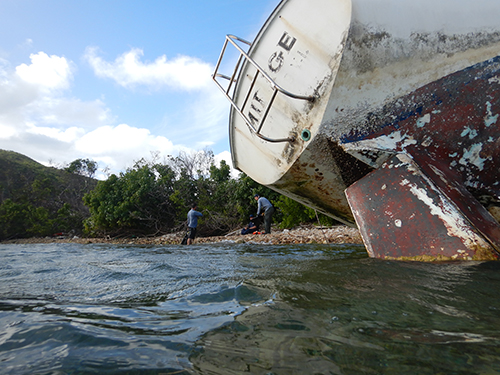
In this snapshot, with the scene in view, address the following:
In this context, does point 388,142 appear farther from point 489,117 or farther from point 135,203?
point 135,203

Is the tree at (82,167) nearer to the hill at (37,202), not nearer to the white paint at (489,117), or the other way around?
the hill at (37,202)

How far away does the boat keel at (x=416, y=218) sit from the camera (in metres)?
2.24

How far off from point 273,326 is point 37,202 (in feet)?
124

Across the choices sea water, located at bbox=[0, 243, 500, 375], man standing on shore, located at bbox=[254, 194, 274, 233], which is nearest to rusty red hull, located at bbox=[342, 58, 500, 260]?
sea water, located at bbox=[0, 243, 500, 375]

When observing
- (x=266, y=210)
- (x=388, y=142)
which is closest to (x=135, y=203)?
(x=266, y=210)

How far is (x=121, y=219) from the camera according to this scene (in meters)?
18.2

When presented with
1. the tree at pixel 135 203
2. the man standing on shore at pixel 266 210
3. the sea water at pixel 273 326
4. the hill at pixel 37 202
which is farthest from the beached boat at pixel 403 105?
the hill at pixel 37 202

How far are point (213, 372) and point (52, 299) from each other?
160 centimetres

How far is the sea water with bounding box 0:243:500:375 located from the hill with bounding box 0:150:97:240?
2636cm

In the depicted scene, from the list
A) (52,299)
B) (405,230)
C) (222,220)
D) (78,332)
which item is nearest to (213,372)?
(78,332)

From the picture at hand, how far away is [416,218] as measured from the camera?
240 centimetres

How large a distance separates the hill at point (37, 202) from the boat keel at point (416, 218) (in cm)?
2649

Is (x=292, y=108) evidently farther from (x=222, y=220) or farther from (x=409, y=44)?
(x=222, y=220)

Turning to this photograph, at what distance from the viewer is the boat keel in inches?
88.4
